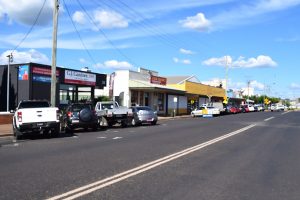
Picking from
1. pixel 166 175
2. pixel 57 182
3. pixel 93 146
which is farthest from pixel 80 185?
pixel 93 146

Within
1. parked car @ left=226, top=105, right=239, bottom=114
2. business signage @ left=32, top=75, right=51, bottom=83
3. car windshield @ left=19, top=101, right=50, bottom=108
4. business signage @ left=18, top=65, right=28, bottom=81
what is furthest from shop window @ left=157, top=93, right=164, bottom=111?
car windshield @ left=19, top=101, right=50, bottom=108

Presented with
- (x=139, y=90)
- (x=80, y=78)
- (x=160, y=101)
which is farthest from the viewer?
(x=160, y=101)

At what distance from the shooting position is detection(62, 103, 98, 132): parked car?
79.3 feet

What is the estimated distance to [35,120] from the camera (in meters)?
19.8

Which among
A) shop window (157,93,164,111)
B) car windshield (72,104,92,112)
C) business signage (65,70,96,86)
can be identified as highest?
business signage (65,70,96,86)

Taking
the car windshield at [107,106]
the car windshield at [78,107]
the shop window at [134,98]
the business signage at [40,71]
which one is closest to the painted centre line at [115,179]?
the car windshield at [78,107]

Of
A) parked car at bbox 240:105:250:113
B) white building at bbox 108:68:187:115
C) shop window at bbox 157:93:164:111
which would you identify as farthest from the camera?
parked car at bbox 240:105:250:113

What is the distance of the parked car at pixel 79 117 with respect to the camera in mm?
24172

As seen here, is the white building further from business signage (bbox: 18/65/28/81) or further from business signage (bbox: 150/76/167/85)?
business signage (bbox: 18/65/28/81)

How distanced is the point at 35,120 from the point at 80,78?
17.5m

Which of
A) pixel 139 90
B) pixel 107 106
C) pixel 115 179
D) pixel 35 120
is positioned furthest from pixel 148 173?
pixel 139 90

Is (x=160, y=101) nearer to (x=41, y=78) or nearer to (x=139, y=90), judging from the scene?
(x=139, y=90)

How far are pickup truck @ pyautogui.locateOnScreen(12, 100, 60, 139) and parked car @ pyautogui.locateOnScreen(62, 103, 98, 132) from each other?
11.1 ft

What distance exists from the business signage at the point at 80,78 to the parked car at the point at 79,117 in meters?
10.8
